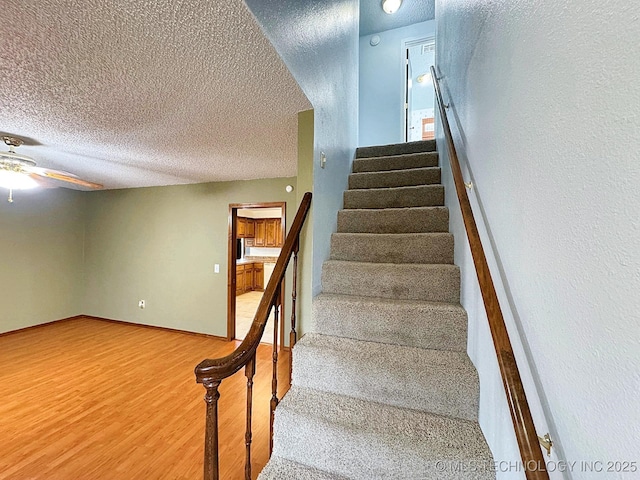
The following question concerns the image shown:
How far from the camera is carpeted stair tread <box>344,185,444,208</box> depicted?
7.56ft

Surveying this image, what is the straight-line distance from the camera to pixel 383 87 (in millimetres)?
4332

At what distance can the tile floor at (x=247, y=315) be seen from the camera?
164 inches

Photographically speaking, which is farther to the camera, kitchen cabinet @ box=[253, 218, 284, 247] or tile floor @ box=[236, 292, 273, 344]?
kitchen cabinet @ box=[253, 218, 284, 247]

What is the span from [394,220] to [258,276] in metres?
5.94

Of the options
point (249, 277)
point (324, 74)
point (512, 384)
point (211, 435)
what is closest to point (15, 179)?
point (324, 74)

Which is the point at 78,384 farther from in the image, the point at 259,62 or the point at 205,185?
the point at 259,62

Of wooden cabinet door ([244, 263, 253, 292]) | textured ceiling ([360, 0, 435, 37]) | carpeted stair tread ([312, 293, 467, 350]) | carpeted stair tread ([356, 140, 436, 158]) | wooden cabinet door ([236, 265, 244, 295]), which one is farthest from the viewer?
wooden cabinet door ([244, 263, 253, 292])

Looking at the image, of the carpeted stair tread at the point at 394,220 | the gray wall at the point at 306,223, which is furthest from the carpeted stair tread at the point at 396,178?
the gray wall at the point at 306,223

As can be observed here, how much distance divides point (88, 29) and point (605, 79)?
1.65 m

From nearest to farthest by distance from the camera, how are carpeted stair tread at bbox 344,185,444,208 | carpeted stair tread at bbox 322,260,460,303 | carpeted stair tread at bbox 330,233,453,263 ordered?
carpeted stair tread at bbox 322,260,460,303 < carpeted stair tread at bbox 330,233,453,263 < carpeted stair tread at bbox 344,185,444,208

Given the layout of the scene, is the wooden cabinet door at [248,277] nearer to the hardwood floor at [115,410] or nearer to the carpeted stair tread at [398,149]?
the hardwood floor at [115,410]

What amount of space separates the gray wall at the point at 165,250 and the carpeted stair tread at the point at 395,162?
107cm

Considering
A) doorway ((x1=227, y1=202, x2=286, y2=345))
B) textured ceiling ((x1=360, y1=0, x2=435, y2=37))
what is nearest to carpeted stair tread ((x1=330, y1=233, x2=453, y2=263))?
textured ceiling ((x1=360, y1=0, x2=435, y2=37))

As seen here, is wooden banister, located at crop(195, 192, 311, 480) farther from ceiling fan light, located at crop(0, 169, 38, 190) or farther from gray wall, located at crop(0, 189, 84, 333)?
gray wall, located at crop(0, 189, 84, 333)
